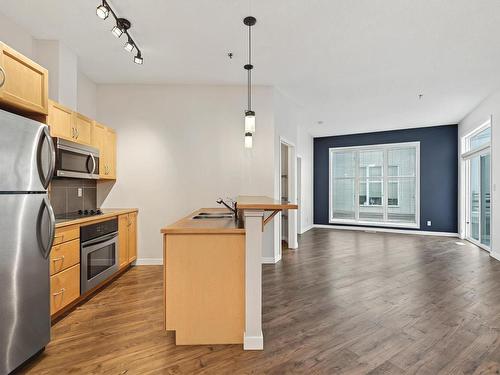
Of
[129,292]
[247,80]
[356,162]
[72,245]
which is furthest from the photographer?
[356,162]

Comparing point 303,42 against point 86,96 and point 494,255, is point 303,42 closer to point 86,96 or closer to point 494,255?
point 86,96

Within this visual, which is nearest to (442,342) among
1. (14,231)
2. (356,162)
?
(14,231)

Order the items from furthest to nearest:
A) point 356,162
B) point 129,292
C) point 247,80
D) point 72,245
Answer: point 356,162 < point 247,80 < point 129,292 < point 72,245

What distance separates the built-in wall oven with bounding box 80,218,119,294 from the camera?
2992 mm

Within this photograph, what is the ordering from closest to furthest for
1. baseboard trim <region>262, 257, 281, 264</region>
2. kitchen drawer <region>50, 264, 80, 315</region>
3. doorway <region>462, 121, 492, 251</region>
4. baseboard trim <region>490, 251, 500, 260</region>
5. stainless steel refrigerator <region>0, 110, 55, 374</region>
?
stainless steel refrigerator <region>0, 110, 55, 374</region> < kitchen drawer <region>50, 264, 80, 315</region> < baseboard trim <region>262, 257, 281, 264</region> < baseboard trim <region>490, 251, 500, 260</region> < doorway <region>462, 121, 492, 251</region>

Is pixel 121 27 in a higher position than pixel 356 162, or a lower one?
higher

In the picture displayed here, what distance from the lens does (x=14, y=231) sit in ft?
6.06

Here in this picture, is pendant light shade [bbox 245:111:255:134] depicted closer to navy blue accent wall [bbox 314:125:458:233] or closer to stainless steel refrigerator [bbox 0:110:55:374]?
stainless steel refrigerator [bbox 0:110:55:374]

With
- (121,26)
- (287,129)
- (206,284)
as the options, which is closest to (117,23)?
(121,26)

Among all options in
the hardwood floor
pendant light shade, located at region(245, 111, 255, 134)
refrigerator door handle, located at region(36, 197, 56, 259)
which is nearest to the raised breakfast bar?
the hardwood floor

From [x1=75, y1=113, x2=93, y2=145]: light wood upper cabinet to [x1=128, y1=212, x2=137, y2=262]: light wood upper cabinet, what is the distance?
3.97ft

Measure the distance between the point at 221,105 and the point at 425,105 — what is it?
4.13 metres

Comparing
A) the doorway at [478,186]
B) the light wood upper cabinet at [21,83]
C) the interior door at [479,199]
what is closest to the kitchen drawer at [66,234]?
the light wood upper cabinet at [21,83]

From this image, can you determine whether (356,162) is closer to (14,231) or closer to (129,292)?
(129,292)
